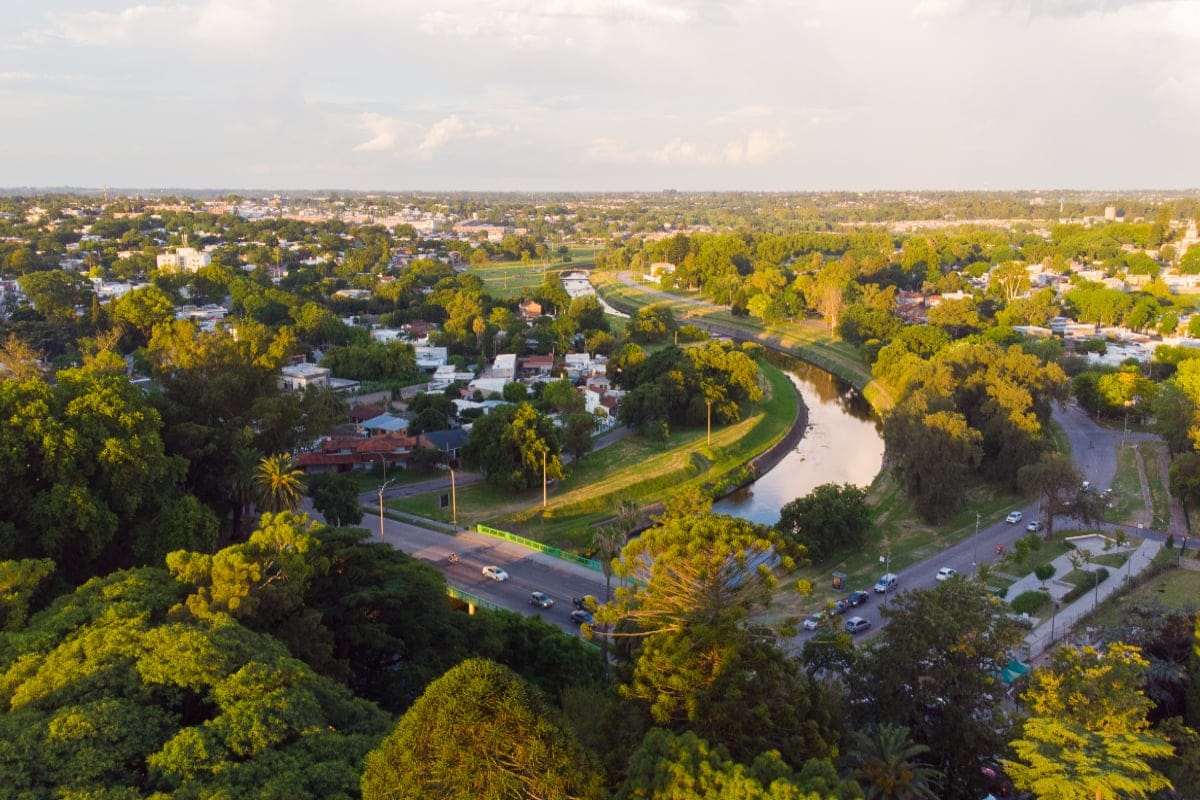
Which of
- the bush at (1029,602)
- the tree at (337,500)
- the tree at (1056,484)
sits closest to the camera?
the bush at (1029,602)

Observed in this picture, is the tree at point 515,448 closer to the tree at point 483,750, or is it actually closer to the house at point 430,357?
the house at point 430,357

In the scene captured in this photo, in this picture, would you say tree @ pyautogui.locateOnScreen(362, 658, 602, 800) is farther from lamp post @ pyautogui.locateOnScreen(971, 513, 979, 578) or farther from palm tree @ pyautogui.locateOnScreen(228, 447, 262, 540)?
lamp post @ pyautogui.locateOnScreen(971, 513, 979, 578)

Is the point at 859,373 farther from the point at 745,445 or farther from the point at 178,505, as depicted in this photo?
the point at 178,505

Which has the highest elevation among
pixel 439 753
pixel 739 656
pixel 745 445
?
pixel 439 753

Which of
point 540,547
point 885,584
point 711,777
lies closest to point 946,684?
point 711,777

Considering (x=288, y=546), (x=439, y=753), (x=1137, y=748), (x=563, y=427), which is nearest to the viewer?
(x=439, y=753)

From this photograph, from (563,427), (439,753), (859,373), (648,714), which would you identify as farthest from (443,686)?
(859,373)

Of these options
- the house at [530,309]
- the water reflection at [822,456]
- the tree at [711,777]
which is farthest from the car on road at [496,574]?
the house at [530,309]

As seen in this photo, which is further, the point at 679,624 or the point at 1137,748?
the point at 679,624

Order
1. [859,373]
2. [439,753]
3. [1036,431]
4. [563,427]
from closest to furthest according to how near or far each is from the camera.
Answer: [439,753]
[1036,431]
[563,427]
[859,373]
